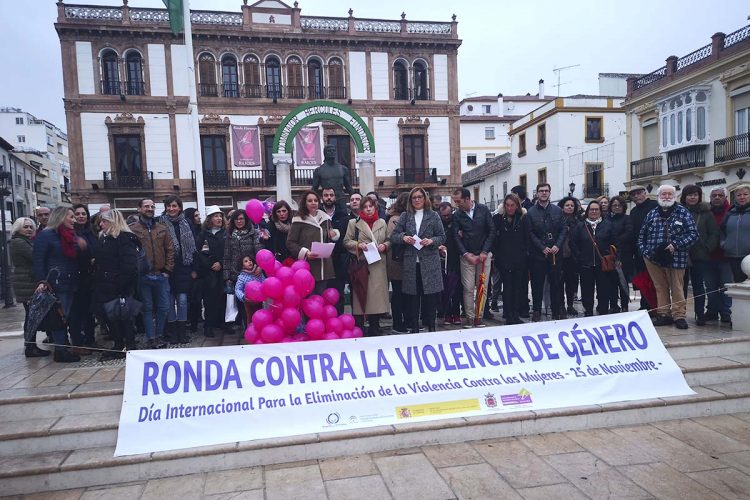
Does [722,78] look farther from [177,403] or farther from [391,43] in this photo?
[177,403]

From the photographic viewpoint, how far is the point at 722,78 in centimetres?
1905

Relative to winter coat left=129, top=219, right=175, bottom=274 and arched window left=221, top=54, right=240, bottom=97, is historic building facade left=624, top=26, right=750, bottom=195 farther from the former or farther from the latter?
winter coat left=129, top=219, right=175, bottom=274

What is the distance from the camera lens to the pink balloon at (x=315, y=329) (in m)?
4.75

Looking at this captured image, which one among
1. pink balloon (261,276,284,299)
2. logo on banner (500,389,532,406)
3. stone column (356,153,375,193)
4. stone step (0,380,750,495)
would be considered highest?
stone column (356,153,375,193)

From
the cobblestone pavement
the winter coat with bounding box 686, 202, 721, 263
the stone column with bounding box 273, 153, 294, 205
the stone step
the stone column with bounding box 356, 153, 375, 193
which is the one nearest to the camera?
the cobblestone pavement

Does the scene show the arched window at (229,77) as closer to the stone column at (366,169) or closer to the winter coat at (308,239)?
the stone column at (366,169)

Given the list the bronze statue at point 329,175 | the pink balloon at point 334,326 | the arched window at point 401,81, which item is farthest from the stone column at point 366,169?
the arched window at point 401,81

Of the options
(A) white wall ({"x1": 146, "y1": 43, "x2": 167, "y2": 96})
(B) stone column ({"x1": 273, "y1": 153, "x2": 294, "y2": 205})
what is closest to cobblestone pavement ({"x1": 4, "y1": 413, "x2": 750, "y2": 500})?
(B) stone column ({"x1": 273, "y1": 153, "x2": 294, "y2": 205})

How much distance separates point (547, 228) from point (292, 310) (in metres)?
3.48

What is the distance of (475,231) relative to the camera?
19.5 ft

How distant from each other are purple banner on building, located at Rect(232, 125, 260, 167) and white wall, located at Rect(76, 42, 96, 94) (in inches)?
274

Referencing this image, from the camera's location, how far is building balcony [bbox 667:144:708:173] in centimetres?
2044

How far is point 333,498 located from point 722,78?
2314 centimetres

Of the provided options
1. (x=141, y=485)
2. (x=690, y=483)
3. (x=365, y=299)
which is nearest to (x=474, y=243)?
(x=365, y=299)
